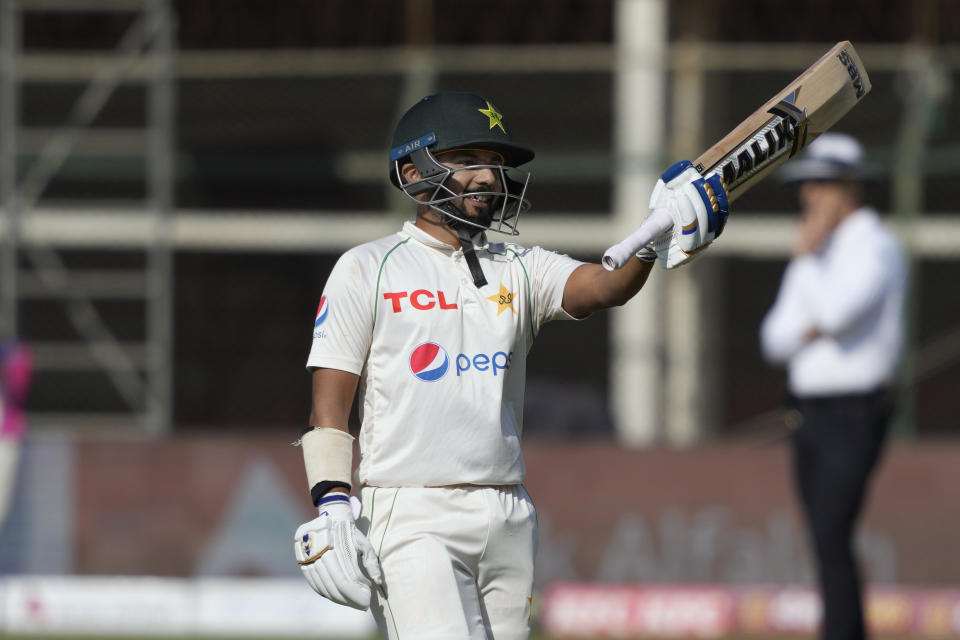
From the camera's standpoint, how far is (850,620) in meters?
6.09

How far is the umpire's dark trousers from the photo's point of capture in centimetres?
609

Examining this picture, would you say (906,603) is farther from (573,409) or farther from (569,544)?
(573,409)

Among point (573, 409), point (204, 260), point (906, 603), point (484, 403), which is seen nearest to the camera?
point (484, 403)

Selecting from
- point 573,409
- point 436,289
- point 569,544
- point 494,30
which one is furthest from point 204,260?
point 436,289

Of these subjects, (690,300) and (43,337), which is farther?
(43,337)

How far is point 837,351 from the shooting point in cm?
630

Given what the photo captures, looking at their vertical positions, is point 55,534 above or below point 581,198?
below

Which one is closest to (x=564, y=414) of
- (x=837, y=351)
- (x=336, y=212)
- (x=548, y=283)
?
(x=336, y=212)

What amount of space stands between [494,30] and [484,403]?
8133 mm

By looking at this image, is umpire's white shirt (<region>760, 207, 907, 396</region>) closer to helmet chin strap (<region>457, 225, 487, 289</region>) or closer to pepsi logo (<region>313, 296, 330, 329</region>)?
helmet chin strap (<region>457, 225, 487, 289</region>)

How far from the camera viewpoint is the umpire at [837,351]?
6.11m

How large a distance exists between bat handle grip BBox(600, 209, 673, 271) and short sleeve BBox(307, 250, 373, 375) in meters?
0.60

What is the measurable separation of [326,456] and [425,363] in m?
0.32

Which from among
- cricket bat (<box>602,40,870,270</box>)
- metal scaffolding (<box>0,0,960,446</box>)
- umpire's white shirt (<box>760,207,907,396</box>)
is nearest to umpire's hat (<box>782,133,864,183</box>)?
umpire's white shirt (<box>760,207,907,396</box>)
